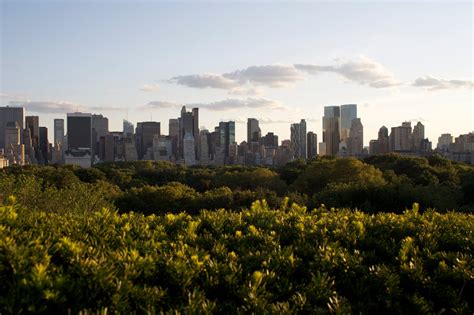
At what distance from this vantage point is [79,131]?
15838 cm

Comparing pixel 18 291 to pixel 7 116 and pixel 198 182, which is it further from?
pixel 7 116

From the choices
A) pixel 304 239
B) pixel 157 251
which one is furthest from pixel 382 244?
pixel 157 251

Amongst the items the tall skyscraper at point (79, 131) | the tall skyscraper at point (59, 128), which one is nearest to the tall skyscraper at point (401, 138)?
the tall skyscraper at point (79, 131)

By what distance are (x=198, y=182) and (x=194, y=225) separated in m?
43.8

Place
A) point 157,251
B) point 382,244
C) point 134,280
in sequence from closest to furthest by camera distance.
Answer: point 134,280
point 157,251
point 382,244

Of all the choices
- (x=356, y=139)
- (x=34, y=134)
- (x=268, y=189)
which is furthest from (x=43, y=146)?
(x=268, y=189)

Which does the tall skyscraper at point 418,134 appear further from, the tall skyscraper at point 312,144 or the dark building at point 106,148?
the dark building at point 106,148

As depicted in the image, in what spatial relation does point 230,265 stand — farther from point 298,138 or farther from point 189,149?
point 189,149

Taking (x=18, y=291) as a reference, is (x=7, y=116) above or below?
above

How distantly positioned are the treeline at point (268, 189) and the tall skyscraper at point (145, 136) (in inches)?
3584

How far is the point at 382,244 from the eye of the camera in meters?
5.32

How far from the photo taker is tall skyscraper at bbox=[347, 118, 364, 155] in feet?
375

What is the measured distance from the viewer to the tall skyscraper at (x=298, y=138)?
132000 mm

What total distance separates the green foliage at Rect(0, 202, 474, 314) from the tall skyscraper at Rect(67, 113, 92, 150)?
5941 inches
